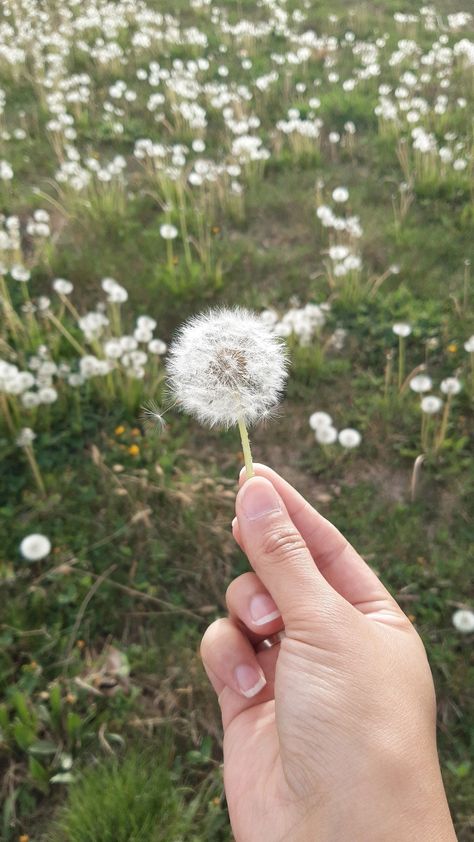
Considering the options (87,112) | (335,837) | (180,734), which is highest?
(87,112)

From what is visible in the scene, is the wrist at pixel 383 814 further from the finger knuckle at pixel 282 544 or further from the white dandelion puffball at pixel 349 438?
the white dandelion puffball at pixel 349 438

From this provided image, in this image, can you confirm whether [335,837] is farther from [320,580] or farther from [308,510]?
[308,510]

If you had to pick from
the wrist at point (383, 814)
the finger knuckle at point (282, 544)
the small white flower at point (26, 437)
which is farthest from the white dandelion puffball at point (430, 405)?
the wrist at point (383, 814)

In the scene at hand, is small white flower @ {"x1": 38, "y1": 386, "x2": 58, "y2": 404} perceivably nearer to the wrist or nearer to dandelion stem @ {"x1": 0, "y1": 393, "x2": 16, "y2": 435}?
dandelion stem @ {"x1": 0, "y1": 393, "x2": 16, "y2": 435}

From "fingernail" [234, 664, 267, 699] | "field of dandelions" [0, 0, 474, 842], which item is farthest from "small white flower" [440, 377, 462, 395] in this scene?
"fingernail" [234, 664, 267, 699]

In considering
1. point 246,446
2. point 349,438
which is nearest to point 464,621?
point 349,438

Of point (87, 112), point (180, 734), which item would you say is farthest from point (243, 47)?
point (180, 734)
